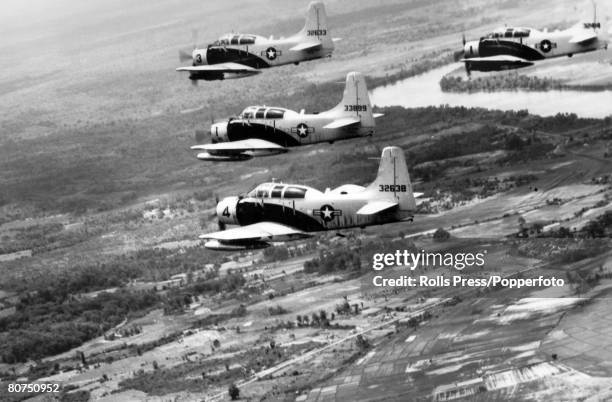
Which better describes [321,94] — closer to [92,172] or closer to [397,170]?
[92,172]

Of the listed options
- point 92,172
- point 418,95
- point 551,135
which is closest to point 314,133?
point 551,135

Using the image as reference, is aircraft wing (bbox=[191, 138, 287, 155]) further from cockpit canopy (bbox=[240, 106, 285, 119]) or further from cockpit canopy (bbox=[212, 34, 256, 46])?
cockpit canopy (bbox=[212, 34, 256, 46])

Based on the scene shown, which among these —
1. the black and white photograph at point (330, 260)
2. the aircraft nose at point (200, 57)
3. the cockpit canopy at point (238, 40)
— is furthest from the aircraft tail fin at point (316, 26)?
the aircraft nose at point (200, 57)

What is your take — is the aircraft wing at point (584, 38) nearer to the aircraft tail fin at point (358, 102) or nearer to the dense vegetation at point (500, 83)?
the aircraft tail fin at point (358, 102)

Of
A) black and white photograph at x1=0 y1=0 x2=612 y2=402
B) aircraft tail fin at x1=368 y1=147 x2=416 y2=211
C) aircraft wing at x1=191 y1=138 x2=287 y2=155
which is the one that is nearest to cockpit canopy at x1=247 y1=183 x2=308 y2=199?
black and white photograph at x1=0 y1=0 x2=612 y2=402

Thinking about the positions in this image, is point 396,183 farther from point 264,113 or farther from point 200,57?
point 200,57

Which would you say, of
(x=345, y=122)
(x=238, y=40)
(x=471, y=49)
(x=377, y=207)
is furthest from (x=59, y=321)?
(x=471, y=49)
